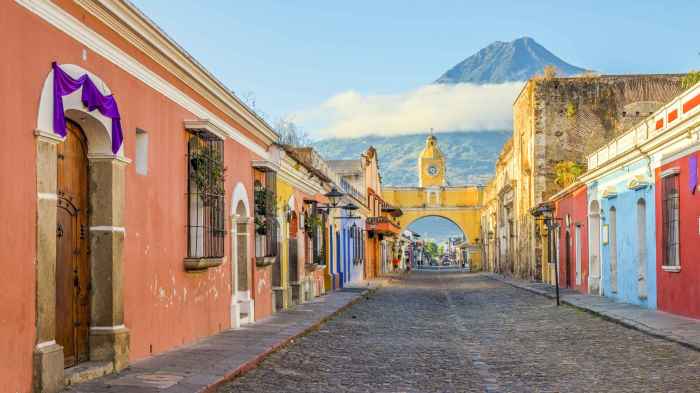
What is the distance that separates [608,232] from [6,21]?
58.4ft

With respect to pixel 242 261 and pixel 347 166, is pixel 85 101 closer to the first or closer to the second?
pixel 242 261

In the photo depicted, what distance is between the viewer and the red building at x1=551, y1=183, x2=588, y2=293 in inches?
984

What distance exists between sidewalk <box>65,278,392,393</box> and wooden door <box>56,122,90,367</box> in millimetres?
509

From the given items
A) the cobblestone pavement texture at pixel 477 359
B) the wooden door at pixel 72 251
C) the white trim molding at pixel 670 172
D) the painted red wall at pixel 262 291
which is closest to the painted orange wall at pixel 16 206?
the wooden door at pixel 72 251

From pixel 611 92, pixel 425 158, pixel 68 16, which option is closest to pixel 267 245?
pixel 68 16

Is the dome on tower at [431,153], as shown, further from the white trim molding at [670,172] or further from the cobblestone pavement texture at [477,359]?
the white trim molding at [670,172]

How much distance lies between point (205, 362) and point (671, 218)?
10262 mm

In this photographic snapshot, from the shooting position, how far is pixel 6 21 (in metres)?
6.29

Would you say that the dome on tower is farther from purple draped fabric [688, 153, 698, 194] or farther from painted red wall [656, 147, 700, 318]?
purple draped fabric [688, 153, 698, 194]

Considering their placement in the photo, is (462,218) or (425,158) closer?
(462,218)

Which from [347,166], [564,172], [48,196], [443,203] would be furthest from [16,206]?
[443,203]

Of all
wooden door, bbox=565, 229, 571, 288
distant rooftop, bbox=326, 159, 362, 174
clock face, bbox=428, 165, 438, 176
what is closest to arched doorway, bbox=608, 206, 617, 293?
wooden door, bbox=565, 229, 571, 288

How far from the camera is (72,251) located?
8055 mm

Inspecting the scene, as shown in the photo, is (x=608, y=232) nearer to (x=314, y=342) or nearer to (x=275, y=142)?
(x=275, y=142)
